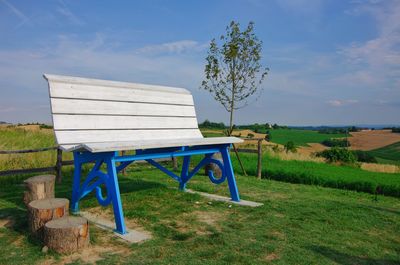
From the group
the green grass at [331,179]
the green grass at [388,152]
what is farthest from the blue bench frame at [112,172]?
the green grass at [388,152]

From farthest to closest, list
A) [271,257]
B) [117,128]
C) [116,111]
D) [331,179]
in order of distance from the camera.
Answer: [331,179] → [116,111] → [117,128] → [271,257]

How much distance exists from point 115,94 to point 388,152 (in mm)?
28636

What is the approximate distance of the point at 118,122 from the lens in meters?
5.82

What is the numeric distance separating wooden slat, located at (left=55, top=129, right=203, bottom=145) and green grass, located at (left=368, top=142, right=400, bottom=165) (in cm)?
2293

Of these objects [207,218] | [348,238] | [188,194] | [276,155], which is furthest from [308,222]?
[276,155]

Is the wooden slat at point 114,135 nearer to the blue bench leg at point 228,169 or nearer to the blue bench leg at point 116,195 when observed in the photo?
the blue bench leg at point 116,195

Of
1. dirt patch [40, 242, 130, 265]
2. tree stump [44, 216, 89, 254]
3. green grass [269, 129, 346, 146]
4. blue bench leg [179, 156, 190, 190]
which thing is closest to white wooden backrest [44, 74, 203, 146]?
blue bench leg [179, 156, 190, 190]

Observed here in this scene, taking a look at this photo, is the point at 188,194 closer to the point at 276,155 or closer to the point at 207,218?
the point at 207,218

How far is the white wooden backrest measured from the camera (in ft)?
16.8

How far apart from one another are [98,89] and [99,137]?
35.2 inches

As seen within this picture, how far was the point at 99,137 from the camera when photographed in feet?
17.7

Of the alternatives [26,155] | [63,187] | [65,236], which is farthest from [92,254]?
[26,155]

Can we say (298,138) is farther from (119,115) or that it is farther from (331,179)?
(119,115)

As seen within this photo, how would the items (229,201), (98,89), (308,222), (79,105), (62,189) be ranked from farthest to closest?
1. (62,189)
2. (229,201)
3. (98,89)
4. (79,105)
5. (308,222)
